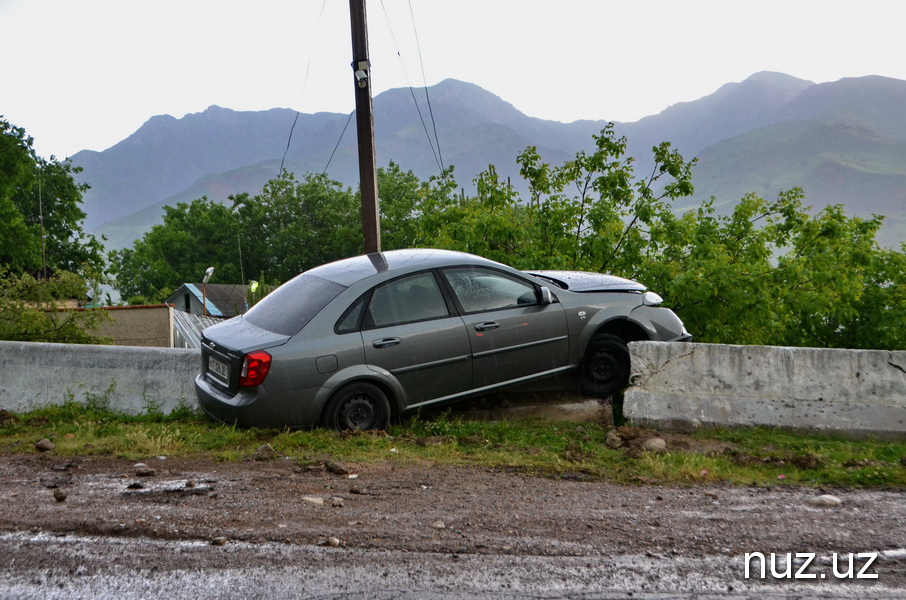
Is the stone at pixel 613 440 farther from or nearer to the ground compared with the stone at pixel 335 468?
nearer to the ground

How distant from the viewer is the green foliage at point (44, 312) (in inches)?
335

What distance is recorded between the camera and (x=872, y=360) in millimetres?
6902

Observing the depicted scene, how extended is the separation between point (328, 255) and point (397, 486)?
62.1 metres

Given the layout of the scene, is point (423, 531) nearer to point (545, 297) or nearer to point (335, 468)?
point (335, 468)

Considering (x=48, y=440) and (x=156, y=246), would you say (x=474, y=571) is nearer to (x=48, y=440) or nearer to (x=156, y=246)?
(x=48, y=440)

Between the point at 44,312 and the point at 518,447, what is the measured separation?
5.98 meters

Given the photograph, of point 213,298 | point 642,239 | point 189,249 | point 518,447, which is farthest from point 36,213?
point 518,447

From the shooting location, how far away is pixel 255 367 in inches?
243

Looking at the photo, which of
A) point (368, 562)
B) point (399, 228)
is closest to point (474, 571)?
point (368, 562)

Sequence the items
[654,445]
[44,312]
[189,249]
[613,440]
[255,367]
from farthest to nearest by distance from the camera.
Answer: [189,249]
[44,312]
[613,440]
[654,445]
[255,367]

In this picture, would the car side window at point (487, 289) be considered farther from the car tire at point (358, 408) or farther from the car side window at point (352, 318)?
the car tire at point (358, 408)

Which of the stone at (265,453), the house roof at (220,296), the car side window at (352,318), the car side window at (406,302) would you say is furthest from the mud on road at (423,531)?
the house roof at (220,296)

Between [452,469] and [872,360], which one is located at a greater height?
[872,360]

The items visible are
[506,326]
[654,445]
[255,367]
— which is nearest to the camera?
[255,367]
